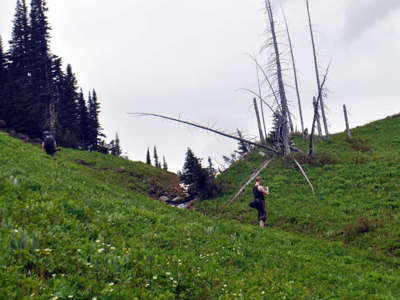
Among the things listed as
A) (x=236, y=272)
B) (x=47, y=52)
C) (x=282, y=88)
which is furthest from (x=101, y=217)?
(x=47, y=52)

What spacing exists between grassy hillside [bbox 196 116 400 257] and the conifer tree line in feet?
99.8

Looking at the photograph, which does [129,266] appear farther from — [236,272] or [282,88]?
[282,88]

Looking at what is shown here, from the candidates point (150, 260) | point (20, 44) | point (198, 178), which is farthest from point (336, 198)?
point (20, 44)

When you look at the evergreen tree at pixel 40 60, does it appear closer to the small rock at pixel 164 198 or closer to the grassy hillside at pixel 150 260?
the small rock at pixel 164 198

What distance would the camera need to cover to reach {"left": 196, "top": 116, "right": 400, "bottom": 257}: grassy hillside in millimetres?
13383

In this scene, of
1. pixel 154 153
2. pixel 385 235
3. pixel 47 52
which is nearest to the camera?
pixel 385 235

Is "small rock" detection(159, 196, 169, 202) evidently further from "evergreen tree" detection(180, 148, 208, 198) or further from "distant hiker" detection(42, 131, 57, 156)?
"distant hiker" detection(42, 131, 57, 156)

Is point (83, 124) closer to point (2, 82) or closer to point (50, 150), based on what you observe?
point (2, 82)

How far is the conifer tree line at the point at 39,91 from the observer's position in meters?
42.4

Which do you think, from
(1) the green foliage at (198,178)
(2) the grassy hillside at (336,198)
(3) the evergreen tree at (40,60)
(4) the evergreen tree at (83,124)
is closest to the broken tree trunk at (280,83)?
(2) the grassy hillside at (336,198)

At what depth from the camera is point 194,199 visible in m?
25.3

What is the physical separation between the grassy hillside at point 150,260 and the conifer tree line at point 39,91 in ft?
119

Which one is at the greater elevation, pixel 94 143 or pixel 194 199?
pixel 94 143

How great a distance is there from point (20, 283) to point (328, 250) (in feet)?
34.2
